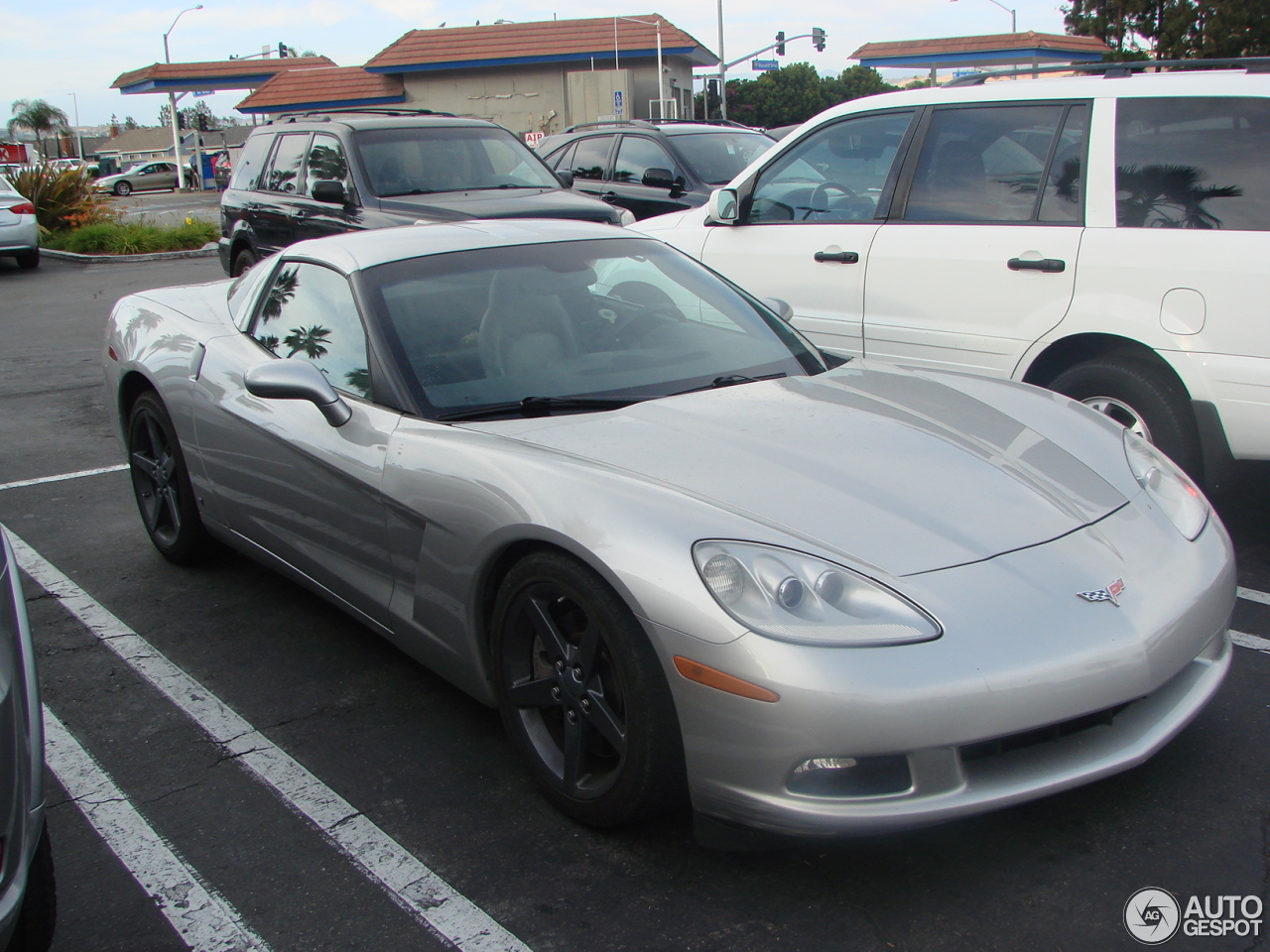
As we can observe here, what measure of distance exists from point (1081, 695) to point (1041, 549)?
14.5 inches

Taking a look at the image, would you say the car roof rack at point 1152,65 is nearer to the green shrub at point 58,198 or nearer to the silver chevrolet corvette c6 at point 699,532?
the silver chevrolet corvette c6 at point 699,532

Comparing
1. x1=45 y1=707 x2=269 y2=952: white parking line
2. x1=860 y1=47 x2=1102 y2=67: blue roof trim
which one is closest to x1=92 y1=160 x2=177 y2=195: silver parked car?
x1=860 y1=47 x2=1102 y2=67: blue roof trim

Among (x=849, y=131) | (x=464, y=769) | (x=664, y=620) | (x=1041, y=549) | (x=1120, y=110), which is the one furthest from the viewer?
(x=849, y=131)

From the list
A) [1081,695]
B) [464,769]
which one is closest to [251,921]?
[464,769]

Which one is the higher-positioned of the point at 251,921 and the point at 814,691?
the point at 814,691

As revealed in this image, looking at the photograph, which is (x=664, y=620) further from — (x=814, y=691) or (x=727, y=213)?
(x=727, y=213)

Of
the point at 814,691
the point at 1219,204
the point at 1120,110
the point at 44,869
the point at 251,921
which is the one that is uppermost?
the point at 1120,110

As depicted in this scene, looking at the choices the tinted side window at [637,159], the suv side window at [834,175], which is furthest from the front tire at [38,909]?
the tinted side window at [637,159]

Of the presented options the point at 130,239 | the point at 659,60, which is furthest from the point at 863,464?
the point at 659,60

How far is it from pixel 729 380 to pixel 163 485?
250 centimetres

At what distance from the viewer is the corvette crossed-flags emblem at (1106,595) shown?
2500 mm

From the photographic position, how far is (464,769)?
313cm

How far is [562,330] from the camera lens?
3.60m

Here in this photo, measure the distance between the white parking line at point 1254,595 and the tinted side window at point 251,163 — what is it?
8994 millimetres
